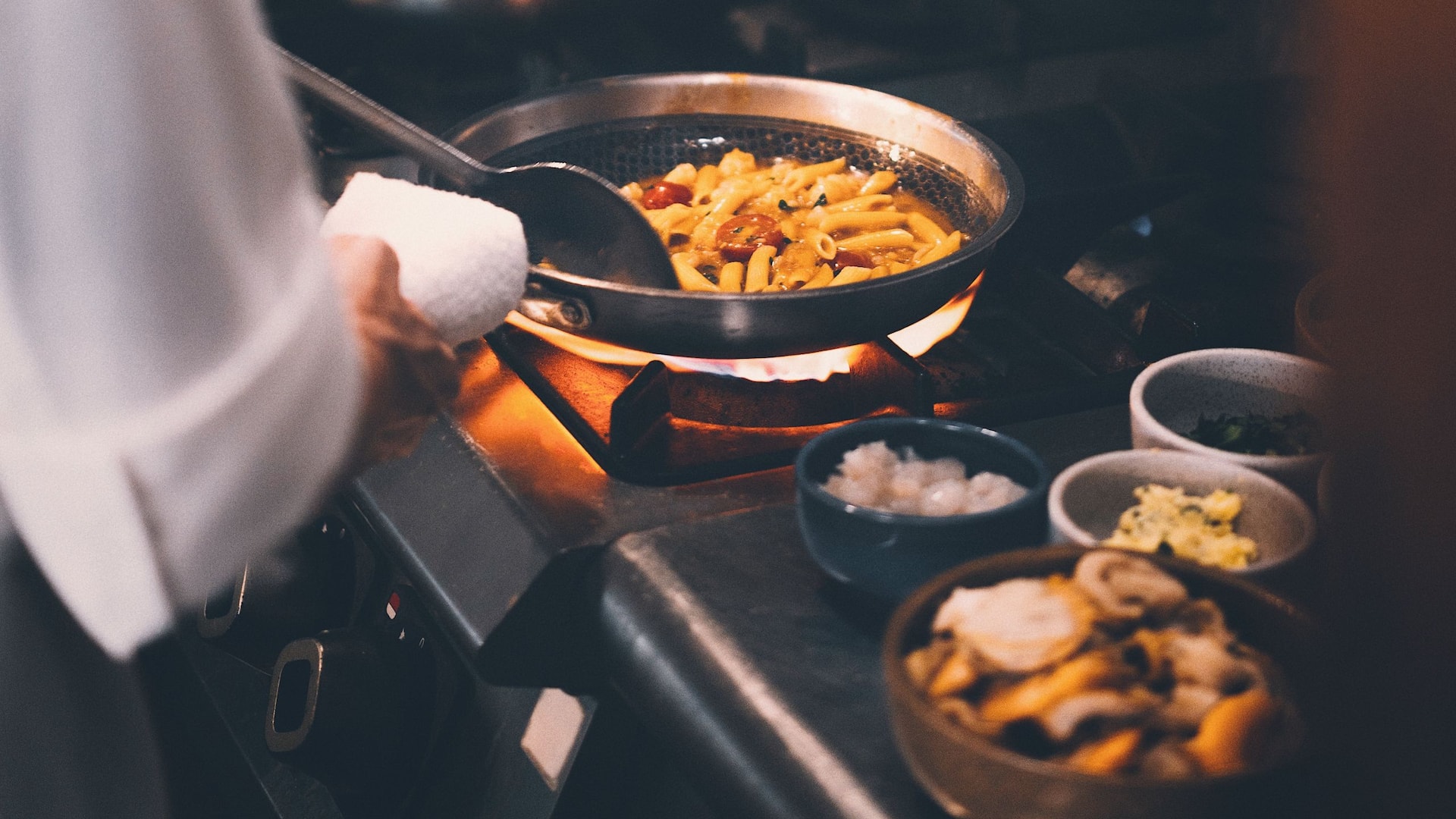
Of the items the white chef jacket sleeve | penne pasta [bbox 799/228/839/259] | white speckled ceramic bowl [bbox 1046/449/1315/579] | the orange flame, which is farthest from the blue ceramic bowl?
penne pasta [bbox 799/228/839/259]

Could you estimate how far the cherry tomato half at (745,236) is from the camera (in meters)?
1.35

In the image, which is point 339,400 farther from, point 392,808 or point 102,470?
point 392,808

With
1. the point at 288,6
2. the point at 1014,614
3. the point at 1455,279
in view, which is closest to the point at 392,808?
the point at 1014,614

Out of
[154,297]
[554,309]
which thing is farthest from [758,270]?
[154,297]

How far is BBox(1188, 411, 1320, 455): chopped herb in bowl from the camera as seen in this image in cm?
93

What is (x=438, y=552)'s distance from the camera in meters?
1.05

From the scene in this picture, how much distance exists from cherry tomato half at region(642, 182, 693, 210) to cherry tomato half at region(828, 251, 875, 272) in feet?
0.75

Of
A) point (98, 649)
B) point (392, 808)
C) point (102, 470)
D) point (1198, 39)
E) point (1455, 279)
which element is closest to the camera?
point (1455, 279)

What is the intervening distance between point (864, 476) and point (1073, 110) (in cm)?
110

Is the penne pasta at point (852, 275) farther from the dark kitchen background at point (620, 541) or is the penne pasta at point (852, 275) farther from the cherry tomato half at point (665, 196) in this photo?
the cherry tomato half at point (665, 196)

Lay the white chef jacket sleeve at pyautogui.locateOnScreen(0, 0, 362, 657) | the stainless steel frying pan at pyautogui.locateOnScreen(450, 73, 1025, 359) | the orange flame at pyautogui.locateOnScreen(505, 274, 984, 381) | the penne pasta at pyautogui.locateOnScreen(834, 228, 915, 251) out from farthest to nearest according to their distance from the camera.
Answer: the penne pasta at pyautogui.locateOnScreen(834, 228, 915, 251)
the orange flame at pyautogui.locateOnScreen(505, 274, 984, 381)
the stainless steel frying pan at pyautogui.locateOnScreen(450, 73, 1025, 359)
the white chef jacket sleeve at pyautogui.locateOnScreen(0, 0, 362, 657)

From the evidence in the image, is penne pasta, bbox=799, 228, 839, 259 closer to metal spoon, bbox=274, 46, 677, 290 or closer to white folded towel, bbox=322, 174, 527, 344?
metal spoon, bbox=274, 46, 677, 290

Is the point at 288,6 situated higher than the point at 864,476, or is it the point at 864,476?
the point at 288,6

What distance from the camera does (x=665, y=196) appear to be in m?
1.44
